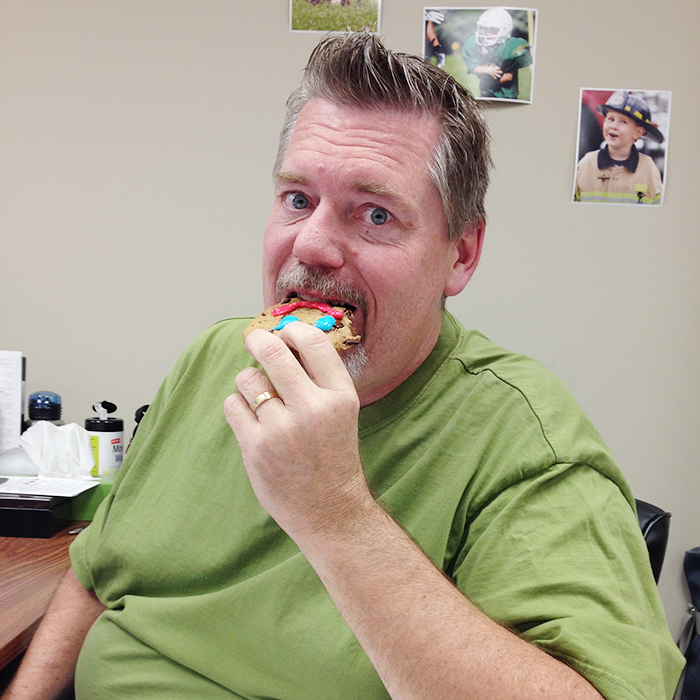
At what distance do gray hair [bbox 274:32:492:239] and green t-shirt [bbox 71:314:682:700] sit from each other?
0.86 ft

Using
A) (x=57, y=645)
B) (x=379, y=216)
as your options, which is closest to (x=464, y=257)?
(x=379, y=216)

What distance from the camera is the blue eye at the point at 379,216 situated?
1.05m

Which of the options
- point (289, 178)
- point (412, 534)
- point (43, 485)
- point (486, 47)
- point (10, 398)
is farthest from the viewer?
point (486, 47)

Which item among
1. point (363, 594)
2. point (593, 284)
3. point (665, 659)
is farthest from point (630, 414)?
point (363, 594)

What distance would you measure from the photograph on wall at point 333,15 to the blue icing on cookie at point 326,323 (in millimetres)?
1293

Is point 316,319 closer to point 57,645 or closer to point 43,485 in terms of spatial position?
point 57,645

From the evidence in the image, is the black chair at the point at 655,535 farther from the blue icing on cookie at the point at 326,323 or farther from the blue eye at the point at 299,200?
the blue eye at the point at 299,200

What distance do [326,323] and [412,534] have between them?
0.35 metres

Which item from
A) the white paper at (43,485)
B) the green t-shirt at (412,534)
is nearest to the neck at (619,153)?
the green t-shirt at (412,534)

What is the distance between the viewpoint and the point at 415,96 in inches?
41.4

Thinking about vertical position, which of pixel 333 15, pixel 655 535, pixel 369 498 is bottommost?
pixel 655 535

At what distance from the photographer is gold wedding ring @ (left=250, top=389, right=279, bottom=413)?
0.82 metres

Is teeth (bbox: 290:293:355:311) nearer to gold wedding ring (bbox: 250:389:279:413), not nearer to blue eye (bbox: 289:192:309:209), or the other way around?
blue eye (bbox: 289:192:309:209)

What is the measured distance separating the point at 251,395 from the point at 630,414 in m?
1.52
